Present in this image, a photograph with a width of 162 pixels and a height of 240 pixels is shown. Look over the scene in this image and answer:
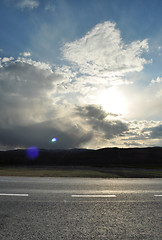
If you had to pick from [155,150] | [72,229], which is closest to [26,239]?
[72,229]

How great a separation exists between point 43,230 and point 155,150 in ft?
440

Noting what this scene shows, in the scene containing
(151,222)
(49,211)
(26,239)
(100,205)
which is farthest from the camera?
(100,205)

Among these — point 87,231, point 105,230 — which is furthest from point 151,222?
point 87,231

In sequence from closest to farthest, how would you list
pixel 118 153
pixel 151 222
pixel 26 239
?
pixel 26 239
pixel 151 222
pixel 118 153

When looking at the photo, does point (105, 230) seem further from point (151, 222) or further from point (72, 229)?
point (151, 222)

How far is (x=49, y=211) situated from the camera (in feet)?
20.7

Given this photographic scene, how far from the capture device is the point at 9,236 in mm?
4473

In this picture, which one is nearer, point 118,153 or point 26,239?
point 26,239

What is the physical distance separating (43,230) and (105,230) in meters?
1.50

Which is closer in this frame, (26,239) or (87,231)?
(26,239)

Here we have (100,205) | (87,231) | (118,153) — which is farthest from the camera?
(118,153)

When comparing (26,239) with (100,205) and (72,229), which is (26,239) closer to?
(72,229)

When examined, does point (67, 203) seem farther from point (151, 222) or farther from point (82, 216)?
point (151, 222)

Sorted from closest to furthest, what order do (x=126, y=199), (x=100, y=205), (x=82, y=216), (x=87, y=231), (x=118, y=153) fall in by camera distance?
(x=87, y=231) < (x=82, y=216) < (x=100, y=205) < (x=126, y=199) < (x=118, y=153)
